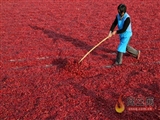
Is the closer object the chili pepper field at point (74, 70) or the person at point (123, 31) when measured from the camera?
the chili pepper field at point (74, 70)

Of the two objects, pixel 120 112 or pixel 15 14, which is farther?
pixel 15 14

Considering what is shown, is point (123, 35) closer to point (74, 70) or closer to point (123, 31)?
point (123, 31)

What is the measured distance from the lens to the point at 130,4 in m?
11.2

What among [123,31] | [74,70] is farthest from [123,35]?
[74,70]

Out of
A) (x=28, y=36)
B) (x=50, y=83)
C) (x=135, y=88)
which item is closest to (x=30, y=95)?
(x=50, y=83)

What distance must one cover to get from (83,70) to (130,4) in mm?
6663

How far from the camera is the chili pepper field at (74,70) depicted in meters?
4.57

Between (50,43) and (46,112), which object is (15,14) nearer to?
(50,43)

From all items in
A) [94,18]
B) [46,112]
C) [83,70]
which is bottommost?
[46,112]

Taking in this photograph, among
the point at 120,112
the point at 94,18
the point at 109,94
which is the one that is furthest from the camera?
the point at 94,18

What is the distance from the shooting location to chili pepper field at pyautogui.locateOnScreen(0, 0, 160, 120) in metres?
4.57

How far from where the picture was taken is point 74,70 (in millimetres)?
5676

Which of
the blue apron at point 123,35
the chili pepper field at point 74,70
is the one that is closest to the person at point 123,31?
the blue apron at point 123,35

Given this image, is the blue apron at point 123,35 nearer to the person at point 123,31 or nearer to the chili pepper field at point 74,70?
the person at point 123,31
